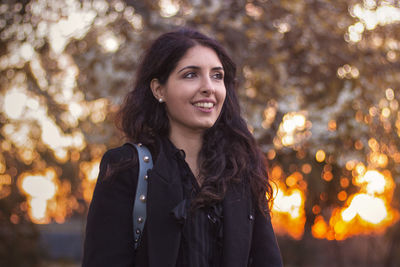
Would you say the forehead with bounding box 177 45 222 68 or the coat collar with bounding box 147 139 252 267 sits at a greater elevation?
the forehead with bounding box 177 45 222 68

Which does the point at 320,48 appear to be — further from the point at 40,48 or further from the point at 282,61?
the point at 40,48

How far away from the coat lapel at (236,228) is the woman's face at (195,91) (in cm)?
35

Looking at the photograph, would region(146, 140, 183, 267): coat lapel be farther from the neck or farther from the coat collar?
the neck

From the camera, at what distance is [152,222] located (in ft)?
7.53

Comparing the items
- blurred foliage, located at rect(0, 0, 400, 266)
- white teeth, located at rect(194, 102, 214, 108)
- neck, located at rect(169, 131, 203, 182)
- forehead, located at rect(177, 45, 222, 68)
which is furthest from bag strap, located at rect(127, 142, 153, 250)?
blurred foliage, located at rect(0, 0, 400, 266)

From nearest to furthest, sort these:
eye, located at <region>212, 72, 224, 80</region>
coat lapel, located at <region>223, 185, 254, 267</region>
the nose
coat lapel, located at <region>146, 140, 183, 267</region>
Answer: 1. coat lapel, located at <region>146, 140, 183, 267</region>
2. coat lapel, located at <region>223, 185, 254, 267</region>
3. the nose
4. eye, located at <region>212, 72, 224, 80</region>

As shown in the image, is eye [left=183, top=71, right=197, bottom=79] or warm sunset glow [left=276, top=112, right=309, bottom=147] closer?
eye [left=183, top=71, right=197, bottom=79]

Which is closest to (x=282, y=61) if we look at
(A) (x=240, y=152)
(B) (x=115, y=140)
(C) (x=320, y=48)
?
(C) (x=320, y=48)

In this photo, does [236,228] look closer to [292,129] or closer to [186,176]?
[186,176]

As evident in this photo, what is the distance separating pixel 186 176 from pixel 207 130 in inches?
12.3

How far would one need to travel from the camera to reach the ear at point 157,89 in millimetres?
2666

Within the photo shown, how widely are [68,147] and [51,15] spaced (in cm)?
470

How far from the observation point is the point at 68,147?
11.0m

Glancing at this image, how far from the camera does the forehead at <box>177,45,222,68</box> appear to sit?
8.42 ft
